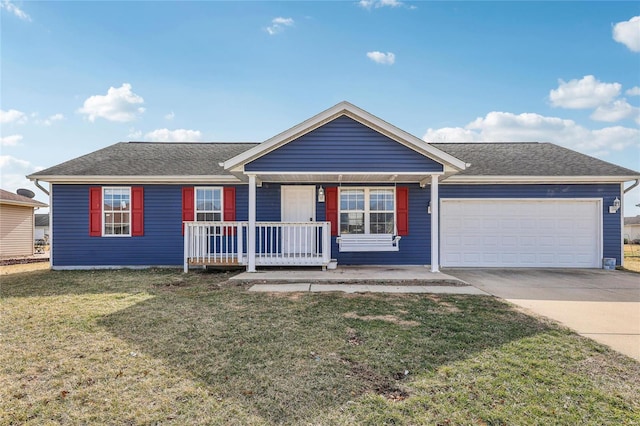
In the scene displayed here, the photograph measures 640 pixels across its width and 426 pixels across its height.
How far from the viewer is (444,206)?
952 centimetres

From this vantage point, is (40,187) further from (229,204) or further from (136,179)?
(229,204)

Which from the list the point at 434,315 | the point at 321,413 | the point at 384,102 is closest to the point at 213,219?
the point at 434,315

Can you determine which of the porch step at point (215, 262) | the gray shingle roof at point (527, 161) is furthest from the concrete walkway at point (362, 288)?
the gray shingle roof at point (527, 161)

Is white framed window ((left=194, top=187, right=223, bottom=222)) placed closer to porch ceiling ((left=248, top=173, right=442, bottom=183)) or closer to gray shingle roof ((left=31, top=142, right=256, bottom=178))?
gray shingle roof ((left=31, top=142, right=256, bottom=178))

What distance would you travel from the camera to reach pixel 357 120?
7.81 metres

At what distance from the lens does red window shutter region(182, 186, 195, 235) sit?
9516 mm

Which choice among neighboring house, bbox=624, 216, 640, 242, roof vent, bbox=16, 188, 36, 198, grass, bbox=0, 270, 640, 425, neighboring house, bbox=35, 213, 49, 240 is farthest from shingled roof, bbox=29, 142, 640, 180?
neighboring house, bbox=35, 213, 49, 240

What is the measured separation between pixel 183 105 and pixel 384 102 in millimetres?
8966

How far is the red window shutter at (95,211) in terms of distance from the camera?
31.1 feet

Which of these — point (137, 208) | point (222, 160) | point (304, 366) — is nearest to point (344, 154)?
point (222, 160)

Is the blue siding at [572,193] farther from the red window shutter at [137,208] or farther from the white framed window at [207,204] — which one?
the red window shutter at [137,208]

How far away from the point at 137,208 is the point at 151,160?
1827mm

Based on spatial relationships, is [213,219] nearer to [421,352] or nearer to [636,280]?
[421,352]

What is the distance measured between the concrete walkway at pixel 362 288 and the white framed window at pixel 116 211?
577 cm
